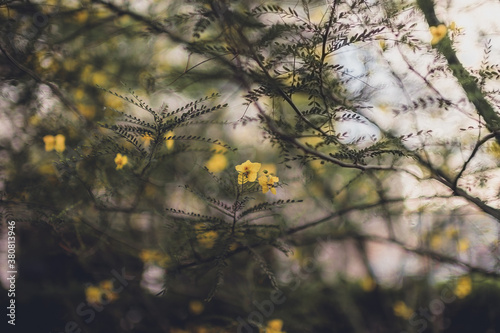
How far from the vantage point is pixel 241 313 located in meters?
1.74

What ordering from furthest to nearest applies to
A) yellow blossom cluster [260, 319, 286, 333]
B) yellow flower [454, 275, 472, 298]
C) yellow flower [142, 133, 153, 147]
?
yellow flower [454, 275, 472, 298], yellow blossom cluster [260, 319, 286, 333], yellow flower [142, 133, 153, 147]

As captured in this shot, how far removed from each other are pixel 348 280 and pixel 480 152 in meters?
1.38

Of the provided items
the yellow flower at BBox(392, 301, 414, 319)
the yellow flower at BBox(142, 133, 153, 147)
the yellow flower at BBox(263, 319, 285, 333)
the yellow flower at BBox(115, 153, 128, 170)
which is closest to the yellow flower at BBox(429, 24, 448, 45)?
the yellow flower at BBox(142, 133, 153, 147)

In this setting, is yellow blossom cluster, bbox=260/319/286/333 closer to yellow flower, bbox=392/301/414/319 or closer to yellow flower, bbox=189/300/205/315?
yellow flower, bbox=189/300/205/315

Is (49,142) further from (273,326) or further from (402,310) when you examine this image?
(402,310)

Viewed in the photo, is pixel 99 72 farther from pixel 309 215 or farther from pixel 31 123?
pixel 309 215

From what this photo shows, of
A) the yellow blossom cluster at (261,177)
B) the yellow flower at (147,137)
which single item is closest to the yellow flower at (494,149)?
the yellow blossom cluster at (261,177)

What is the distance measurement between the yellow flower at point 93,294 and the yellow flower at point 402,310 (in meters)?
1.57

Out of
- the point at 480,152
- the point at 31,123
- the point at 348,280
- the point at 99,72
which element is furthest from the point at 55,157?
the point at 348,280

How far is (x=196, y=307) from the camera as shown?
1819 millimetres

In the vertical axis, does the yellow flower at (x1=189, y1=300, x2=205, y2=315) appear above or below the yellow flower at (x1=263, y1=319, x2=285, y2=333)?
above

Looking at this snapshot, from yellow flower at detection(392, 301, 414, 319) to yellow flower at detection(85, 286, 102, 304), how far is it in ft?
5.14

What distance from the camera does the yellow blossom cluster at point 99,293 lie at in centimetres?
154

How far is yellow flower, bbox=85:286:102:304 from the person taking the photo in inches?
61.0
